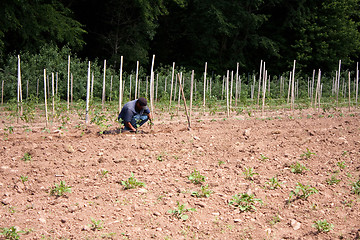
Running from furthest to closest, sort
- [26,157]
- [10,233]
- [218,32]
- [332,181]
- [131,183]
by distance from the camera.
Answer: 1. [218,32]
2. [26,157]
3. [332,181]
4. [131,183]
5. [10,233]

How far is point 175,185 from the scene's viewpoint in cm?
438

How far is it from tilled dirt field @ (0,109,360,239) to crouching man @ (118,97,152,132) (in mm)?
705

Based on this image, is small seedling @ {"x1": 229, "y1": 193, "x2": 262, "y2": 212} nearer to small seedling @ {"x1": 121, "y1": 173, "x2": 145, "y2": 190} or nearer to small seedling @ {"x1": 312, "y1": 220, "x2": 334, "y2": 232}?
small seedling @ {"x1": 312, "y1": 220, "x2": 334, "y2": 232}

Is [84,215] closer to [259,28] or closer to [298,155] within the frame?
[298,155]

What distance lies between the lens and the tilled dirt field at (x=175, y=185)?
11.4ft

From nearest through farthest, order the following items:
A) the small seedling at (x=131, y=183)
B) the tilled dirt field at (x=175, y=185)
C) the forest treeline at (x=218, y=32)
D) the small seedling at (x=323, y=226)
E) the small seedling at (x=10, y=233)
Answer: the small seedling at (x=10, y=233) → the small seedling at (x=323, y=226) → the tilled dirt field at (x=175, y=185) → the small seedling at (x=131, y=183) → the forest treeline at (x=218, y=32)

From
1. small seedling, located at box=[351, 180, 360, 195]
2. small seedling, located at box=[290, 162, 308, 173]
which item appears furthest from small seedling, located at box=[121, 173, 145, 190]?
small seedling, located at box=[351, 180, 360, 195]

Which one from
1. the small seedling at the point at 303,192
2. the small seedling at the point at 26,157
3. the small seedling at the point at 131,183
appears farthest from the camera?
the small seedling at the point at 26,157

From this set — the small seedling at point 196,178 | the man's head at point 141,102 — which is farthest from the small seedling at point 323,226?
the man's head at point 141,102

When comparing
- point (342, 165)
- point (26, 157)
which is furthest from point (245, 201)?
point (26, 157)

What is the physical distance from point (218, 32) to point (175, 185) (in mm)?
22923

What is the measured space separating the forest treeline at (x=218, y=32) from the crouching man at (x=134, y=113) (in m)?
14.2

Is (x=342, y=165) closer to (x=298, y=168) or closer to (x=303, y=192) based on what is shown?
(x=298, y=168)

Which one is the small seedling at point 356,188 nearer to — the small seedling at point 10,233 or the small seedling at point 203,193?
the small seedling at point 203,193
